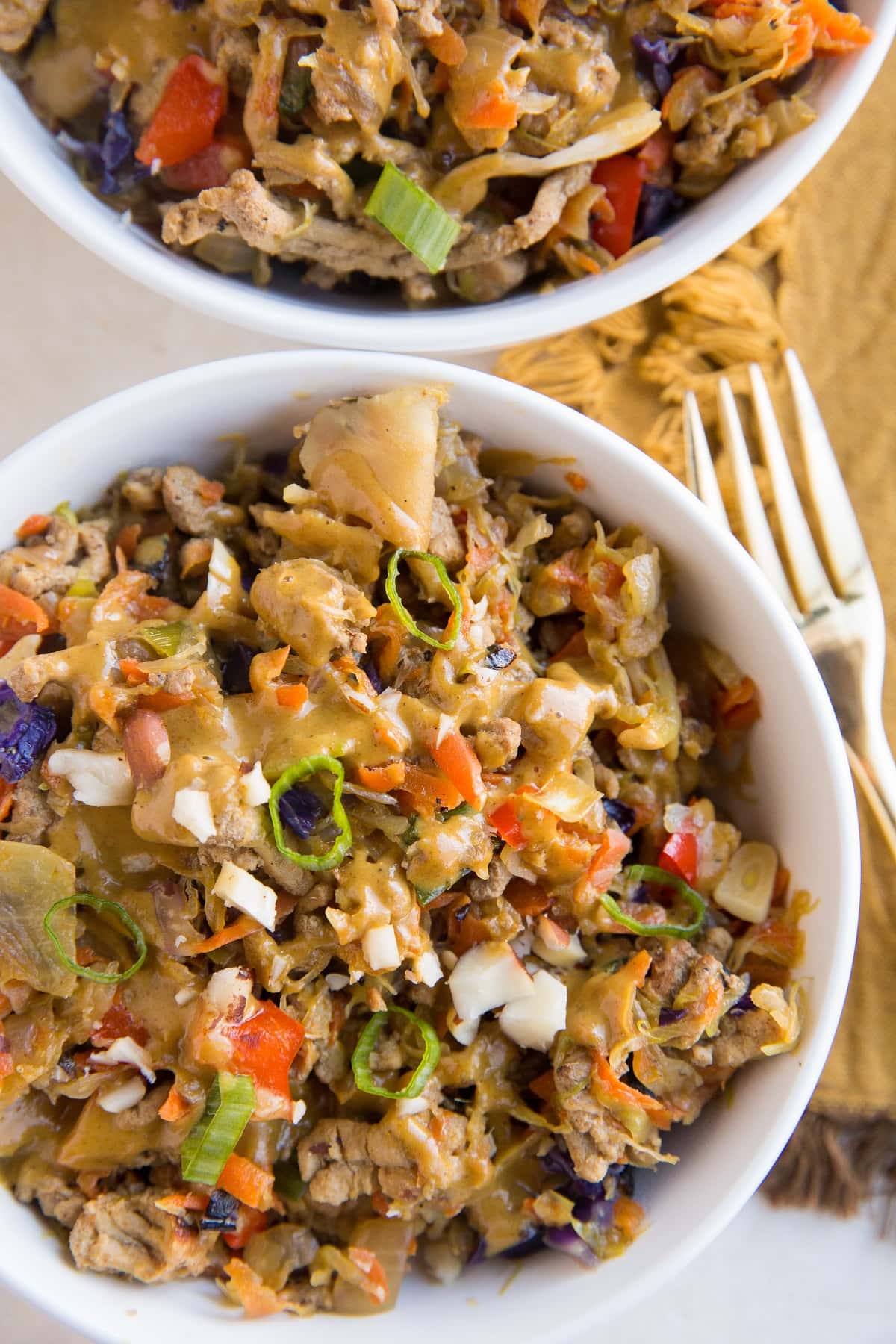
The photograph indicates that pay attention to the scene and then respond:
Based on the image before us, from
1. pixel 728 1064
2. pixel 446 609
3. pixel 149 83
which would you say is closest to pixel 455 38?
pixel 149 83

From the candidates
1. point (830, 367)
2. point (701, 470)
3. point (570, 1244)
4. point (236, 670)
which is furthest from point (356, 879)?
point (830, 367)

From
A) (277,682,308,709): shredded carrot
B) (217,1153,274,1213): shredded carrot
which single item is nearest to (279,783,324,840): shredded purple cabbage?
(277,682,308,709): shredded carrot

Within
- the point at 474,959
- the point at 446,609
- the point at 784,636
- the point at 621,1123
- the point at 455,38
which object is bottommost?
the point at 621,1123

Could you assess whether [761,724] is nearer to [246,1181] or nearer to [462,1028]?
[462,1028]

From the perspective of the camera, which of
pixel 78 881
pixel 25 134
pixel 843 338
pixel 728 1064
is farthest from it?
pixel 843 338

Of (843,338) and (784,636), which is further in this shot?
(843,338)

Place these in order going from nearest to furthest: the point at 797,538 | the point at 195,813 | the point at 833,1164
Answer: the point at 195,813 < the point at 797,538 < the point at 833,1164

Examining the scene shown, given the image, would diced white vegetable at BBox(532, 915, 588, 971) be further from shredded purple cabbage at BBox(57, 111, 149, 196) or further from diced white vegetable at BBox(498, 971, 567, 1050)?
shredded purple cabbage at BBox(57, 111, 149, 196)

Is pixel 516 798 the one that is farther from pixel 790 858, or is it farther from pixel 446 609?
pixel 790 858
